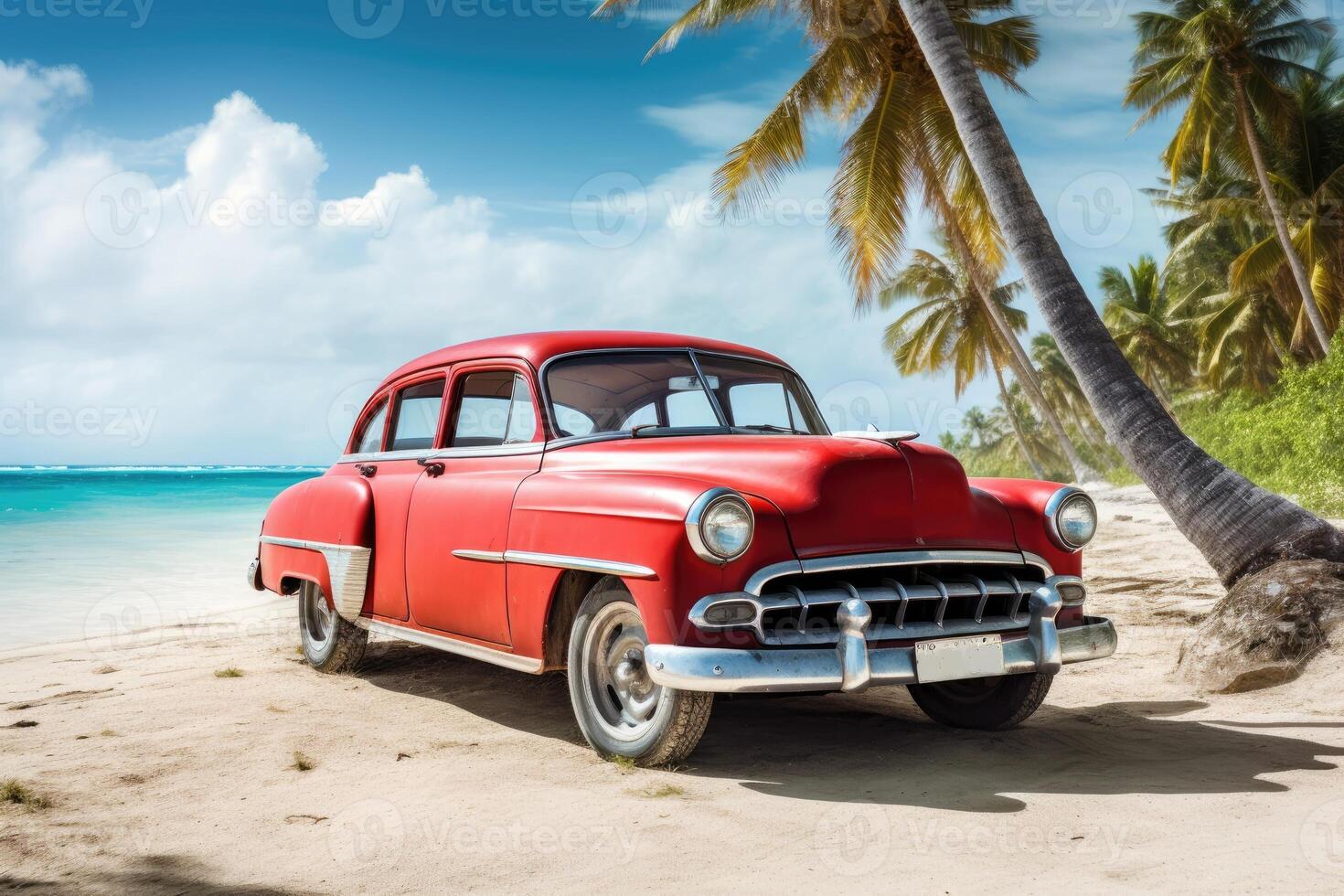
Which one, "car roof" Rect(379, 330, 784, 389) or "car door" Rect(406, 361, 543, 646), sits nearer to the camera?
"car door" Rect(406, 361, 543, 646)

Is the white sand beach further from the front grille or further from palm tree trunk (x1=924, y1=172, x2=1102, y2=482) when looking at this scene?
palm tree trunk (x1=924, y1=172, x2=1102, y2=482)

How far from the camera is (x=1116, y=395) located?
684 cm

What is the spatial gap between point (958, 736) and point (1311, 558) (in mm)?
2667

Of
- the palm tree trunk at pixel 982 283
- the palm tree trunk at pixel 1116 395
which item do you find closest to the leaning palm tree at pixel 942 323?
the palm tree trunk at pixel 982 283

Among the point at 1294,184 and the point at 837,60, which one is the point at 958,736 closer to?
the point at 837,60

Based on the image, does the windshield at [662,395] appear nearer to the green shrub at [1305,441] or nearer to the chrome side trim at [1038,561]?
the chrome side trim at [1038,561]

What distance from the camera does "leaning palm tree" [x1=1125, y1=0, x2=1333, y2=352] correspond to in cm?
2325

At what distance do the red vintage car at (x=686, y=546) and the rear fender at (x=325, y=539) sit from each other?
0.02 meters

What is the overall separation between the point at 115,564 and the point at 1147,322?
31.6 m

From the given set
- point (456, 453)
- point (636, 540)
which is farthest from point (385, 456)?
point (636, 540)

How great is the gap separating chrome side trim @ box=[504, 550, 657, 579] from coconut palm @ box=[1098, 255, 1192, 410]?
114 feet

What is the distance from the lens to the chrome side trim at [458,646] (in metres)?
4.48

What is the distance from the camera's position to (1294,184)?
84.5 ft

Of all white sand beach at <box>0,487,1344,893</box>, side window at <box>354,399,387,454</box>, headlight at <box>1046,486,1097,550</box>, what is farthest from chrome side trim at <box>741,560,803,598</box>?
side window at <box>354,399,387,454</box>
